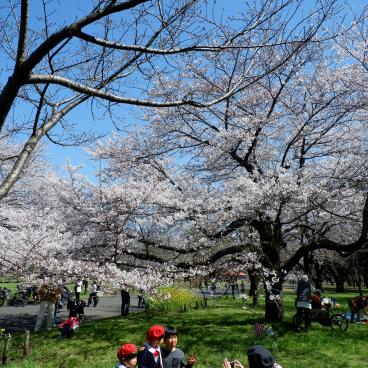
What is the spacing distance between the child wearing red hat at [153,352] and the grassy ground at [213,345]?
164 inches

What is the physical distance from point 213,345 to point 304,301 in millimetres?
2852

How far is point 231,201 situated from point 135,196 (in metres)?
2.55

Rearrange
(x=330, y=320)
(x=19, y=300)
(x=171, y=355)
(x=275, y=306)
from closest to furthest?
(x=171, y=355) < (x=330, y=320) < (x=275, y=306) < (x=19, y=300)

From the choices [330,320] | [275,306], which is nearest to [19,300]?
[275,306]

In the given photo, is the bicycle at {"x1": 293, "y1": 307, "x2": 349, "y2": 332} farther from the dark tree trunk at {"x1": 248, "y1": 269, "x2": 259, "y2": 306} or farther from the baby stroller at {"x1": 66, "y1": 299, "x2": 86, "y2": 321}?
the baby stroller at {"x1": 66, "y1": 299, "x2": 86, "y2": 321}

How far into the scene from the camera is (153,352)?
4.43 metres

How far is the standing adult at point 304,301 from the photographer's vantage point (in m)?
10.6

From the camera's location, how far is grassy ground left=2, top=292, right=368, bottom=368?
335 inches

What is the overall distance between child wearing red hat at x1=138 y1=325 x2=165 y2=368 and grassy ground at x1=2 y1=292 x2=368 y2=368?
164 inches

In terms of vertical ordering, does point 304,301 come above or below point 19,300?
above

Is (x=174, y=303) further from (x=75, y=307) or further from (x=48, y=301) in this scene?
(x=48, y=301)

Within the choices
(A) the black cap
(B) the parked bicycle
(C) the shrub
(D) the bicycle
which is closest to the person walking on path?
(D) the bicycle

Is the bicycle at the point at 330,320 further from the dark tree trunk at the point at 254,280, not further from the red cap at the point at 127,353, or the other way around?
the red cap at the point at 127,353

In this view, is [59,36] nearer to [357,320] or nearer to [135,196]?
[135,196]
